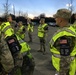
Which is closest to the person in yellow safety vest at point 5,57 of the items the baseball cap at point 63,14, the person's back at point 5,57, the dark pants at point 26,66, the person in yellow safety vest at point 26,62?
the person's back at point 5,57

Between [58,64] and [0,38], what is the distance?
3.37 feet

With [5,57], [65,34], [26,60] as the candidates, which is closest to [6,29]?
[26,60]

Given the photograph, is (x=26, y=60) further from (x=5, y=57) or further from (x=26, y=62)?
(x=5, y=57)

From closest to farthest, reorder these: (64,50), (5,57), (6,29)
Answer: (64,50), (5,57), (6,29)

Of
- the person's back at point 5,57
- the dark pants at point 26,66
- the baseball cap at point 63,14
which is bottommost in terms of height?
the dark pants at point 26,66

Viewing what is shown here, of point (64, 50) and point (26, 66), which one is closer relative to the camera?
point (64, 50)

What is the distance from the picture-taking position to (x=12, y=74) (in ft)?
17.3

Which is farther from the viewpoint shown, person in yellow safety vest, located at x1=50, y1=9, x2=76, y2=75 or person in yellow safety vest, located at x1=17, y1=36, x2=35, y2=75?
person in yellow safety vest, located at x1=17, y1=36, x2=35, y2=75

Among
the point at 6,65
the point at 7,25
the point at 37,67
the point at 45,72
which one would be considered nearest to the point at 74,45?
the point at 6,65

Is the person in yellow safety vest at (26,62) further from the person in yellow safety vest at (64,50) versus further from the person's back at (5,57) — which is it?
the person in yellow safety vest at (64,50)

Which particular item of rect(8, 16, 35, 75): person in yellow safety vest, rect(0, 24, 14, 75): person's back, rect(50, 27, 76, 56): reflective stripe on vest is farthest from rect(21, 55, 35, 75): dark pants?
rect(50, 27, 76, 56): reflective stripe on vest

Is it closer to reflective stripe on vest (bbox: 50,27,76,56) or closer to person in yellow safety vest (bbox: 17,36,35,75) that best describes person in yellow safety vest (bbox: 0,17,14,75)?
reflective stripe on vest (bbox: 50,27,76,56)

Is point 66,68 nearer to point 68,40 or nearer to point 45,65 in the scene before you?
point 68,40

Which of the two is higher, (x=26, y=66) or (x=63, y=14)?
(x=63, y=14)
